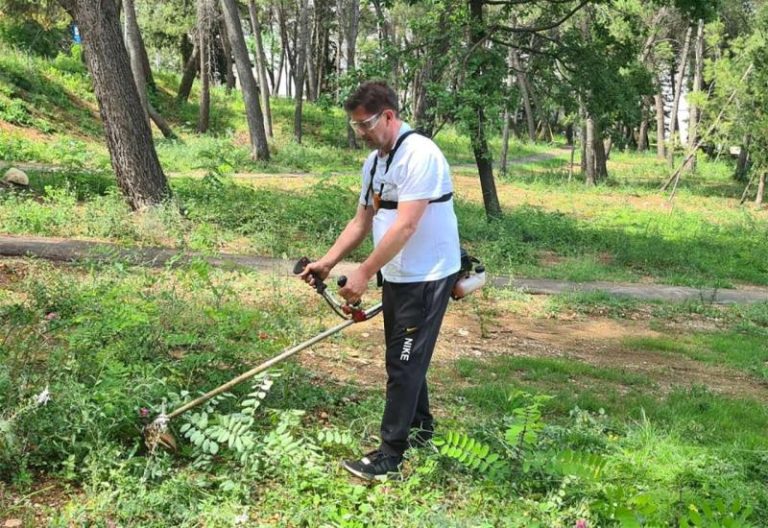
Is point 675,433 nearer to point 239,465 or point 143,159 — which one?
point 239,465

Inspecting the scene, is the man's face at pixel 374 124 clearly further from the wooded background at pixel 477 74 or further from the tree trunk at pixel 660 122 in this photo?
the tree trunk at pixel 660 122

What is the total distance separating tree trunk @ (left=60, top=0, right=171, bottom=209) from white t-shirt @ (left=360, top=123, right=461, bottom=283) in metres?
7.55

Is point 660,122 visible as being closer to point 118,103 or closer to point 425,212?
point 118,103

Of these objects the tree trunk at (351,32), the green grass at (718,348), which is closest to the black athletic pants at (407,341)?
the green grass at (718,348)

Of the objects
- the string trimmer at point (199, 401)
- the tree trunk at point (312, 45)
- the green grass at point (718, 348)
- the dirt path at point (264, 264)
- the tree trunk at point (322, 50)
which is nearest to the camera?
the string trimmer at point (199, 401)

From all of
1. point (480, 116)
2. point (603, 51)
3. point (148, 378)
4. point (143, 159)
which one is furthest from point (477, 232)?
point (148, 378)

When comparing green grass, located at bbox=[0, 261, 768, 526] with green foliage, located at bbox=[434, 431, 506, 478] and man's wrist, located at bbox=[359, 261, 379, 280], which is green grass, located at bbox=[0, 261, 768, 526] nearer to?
green foliage, located at bbox=[434, 431, 506, 478]

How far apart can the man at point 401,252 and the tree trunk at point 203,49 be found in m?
21.2

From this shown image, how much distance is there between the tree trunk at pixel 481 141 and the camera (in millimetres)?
11727

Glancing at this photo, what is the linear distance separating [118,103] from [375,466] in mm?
8168

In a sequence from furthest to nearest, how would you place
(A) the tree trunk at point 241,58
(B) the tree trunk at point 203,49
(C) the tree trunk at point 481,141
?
(B) the tree trunk at point 203,49
(A) the tree trunk at point 241,58
(C) the tree trunk at point 481,141

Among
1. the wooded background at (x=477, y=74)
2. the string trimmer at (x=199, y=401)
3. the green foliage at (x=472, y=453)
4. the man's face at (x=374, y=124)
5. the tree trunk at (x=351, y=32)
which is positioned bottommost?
the green foliage at (x=472, y=453)

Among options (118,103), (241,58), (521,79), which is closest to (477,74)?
(521,79)

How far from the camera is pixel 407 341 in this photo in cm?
357
